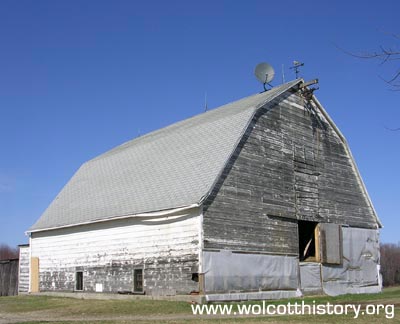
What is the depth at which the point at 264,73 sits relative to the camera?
29.1 metres

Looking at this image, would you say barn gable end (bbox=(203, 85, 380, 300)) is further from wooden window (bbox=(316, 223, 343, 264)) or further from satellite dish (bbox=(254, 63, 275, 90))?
satellite dish (bbox=(254, 63, 275, 90))

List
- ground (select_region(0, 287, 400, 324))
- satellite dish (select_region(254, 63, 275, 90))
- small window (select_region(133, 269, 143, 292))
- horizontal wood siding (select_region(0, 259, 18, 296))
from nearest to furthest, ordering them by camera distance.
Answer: ground (select_region(0, 287, 400, 324)) → small window (select_region(133, 269, 143, 292)) → satellite dish (select_region(254, 63, 275, 90)) → horizontal wood siding (select_region(0, 259, 18, 296))

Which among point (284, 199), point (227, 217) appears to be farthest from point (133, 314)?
point (284, 199)

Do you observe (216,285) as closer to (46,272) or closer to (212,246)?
(212,246)

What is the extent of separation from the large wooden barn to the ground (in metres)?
1.55

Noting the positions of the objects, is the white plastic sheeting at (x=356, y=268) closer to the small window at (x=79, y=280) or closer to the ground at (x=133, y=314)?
the ground at (x=133, y=314)

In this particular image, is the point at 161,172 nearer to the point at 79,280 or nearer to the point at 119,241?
the point at 119,241

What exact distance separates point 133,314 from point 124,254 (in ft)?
20.4

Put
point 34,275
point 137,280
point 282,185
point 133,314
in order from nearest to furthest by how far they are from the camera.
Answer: point 133,314, point 137,280, point 282,185, point 34,275

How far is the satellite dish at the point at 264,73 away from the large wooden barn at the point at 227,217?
5.43 ft

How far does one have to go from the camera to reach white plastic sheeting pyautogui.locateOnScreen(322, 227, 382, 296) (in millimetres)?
25297

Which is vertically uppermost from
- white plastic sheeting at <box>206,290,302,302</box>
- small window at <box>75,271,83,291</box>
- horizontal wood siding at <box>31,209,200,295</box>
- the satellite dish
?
the satellite dish

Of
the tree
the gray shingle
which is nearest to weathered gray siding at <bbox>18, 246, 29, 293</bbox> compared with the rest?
the gray shingle

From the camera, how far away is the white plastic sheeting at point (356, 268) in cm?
2530
